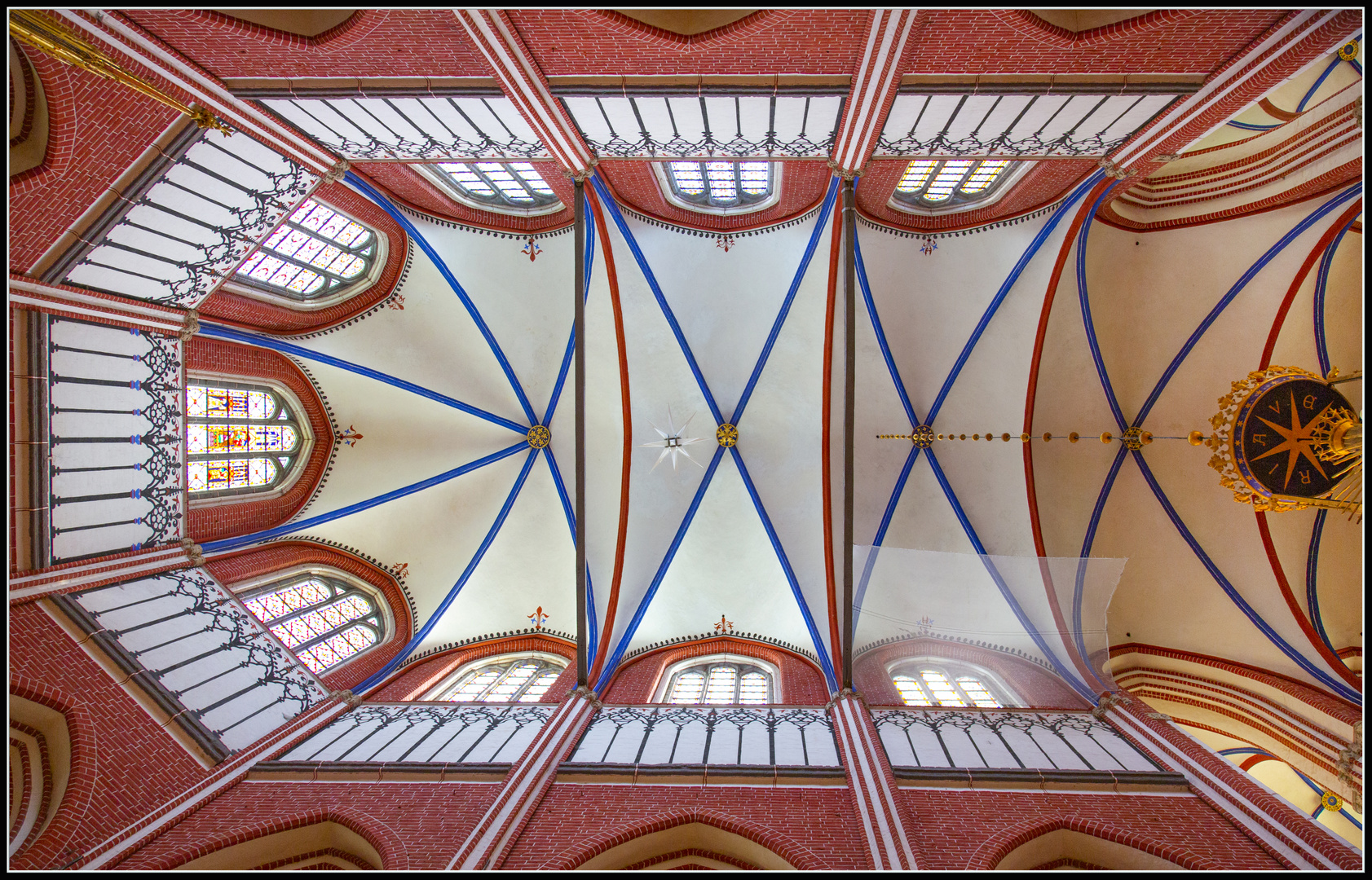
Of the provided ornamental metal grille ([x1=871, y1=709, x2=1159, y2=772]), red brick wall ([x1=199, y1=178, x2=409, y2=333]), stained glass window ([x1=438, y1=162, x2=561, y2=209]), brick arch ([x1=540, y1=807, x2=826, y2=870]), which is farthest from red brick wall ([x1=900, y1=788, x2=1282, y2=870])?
red brick wall ([x1=199, y1=178, x2=409, y2=333])

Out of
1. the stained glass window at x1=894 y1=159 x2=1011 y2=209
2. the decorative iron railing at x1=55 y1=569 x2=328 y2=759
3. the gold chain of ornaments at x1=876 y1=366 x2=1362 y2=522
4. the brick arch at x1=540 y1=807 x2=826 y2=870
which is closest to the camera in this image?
the gold chain of ornaments at x1=876 y1=366 x2=1362 y2=522

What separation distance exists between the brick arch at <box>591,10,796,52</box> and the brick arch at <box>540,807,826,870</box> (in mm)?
8476

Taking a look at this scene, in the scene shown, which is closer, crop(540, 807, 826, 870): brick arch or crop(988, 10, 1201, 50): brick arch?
crop(988, 10, 1201, 50): brick arch

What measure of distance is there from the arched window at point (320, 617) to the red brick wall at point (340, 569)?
29 centimetres

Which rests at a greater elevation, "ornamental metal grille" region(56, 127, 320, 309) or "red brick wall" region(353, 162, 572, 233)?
"red brick wall" region(353, 162, 572, 233)

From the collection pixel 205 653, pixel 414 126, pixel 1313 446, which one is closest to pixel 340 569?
pixel 205 653

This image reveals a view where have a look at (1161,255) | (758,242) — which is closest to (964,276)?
(1161,255)

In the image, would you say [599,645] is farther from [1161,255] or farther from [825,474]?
[1161,255]

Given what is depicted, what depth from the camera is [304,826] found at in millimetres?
6609

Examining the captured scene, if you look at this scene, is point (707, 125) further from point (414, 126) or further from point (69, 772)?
point (69, 772)

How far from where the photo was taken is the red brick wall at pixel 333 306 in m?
9.80

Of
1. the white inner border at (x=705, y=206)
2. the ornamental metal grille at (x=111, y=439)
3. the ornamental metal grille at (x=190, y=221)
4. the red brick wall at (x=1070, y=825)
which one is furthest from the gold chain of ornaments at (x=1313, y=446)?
the ornamental metal grille at (x=111, y=439)

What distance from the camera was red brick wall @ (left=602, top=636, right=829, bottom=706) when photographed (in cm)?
991

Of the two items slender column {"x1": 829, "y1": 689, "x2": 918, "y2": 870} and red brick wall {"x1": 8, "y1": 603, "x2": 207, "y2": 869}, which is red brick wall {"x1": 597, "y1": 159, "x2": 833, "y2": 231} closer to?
slender column {"x1": 829, "y1": 689, "x2": 918, "y2": 870}
